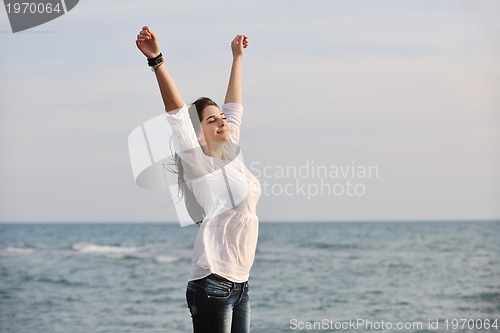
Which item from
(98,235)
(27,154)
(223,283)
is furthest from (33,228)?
(223,283)

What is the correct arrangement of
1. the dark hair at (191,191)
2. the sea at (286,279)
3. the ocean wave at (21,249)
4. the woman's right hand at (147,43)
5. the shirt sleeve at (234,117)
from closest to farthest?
1. the woman's right hand at (147,43)
2. the dark hair at (191,191)
3. the shirt sleeve at (234,117)
4. the sea at (286,279)
5. the ocean wave at (21,249)

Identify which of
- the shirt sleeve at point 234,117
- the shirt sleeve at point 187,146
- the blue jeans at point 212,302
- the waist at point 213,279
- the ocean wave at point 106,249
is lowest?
the blue jeans at point 212,302

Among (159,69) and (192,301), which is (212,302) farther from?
(159,69)

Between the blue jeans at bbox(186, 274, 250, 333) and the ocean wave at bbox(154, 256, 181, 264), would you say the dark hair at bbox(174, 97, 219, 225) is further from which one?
the ocean wave at bbox(154, 256, 181, 264)

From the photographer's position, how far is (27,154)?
13.3 meters

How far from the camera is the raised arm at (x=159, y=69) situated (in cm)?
189

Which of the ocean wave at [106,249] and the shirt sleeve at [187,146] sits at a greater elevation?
the ocean wave at [106,249]

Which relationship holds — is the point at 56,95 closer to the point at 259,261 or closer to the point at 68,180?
the point at 68,180

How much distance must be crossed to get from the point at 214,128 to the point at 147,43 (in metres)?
0.29

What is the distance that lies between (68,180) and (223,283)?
43.2 feet

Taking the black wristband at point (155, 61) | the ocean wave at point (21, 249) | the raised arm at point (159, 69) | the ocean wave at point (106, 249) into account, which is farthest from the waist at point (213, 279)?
the ocean wave at point (21, 249)

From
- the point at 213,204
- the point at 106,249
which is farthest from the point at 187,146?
the point at 106,249

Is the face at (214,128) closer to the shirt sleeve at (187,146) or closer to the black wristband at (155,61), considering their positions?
the shirt sleeve at (187,146)

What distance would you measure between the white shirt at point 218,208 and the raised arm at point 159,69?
0.03 metres
